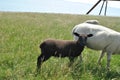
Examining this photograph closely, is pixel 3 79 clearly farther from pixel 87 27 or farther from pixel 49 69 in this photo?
pixel 87 27

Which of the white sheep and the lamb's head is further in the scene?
the white sheep

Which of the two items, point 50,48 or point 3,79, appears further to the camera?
point 50,48

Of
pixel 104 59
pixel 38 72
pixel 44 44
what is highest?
pixel 44 44

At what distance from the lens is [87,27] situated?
1190cm

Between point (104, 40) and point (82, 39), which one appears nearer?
point (82, 39)

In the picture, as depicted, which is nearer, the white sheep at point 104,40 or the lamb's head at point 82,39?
the lamb's head at point 82,39

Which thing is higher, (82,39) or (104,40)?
(82,39)

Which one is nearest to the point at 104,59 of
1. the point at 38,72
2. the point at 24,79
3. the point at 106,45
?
the point at 106,45

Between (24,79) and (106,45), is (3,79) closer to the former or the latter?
(24,79)

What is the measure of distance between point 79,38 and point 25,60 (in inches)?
80.3

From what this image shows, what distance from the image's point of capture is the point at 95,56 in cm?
1344

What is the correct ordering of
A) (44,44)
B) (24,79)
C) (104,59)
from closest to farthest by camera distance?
1. (24,79)
2. (44,44)
3. (104,59)

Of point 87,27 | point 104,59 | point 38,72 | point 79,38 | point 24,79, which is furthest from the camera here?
point 104,59

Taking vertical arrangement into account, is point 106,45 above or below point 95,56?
above
